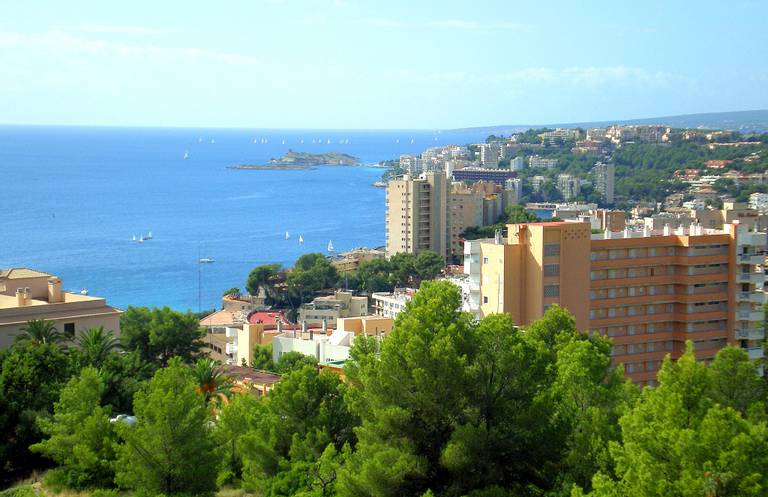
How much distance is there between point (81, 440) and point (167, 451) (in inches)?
68.3

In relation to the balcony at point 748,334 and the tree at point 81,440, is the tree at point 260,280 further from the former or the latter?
the tree at point 81,440

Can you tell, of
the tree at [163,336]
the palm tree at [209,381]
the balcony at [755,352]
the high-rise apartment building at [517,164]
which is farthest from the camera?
the high-rise apartment building at [517,164]

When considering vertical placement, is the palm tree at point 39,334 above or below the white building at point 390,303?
above

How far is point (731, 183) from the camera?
85.5 meters

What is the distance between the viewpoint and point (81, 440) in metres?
11.8

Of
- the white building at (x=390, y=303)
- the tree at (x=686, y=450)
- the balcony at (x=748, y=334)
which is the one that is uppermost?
the tree at (x=686, y=450)

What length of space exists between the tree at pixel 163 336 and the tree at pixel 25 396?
21.7ft

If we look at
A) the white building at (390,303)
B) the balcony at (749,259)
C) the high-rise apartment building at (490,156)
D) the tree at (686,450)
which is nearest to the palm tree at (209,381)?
the tree at (686,450)

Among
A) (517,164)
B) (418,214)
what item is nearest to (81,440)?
(418,214)

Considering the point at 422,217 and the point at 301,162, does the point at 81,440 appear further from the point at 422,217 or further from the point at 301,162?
the point at 301,162

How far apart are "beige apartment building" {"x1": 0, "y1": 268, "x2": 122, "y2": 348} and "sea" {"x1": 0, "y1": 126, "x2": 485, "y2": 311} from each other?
86.9ft

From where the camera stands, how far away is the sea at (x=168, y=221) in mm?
54219

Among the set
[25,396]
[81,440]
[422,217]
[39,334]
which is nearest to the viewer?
[81,440]

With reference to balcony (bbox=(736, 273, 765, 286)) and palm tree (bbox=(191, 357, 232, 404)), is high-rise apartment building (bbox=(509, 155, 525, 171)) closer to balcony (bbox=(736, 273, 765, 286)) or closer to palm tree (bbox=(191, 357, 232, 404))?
balcony (bbox=(736, 273, 765, 286))
